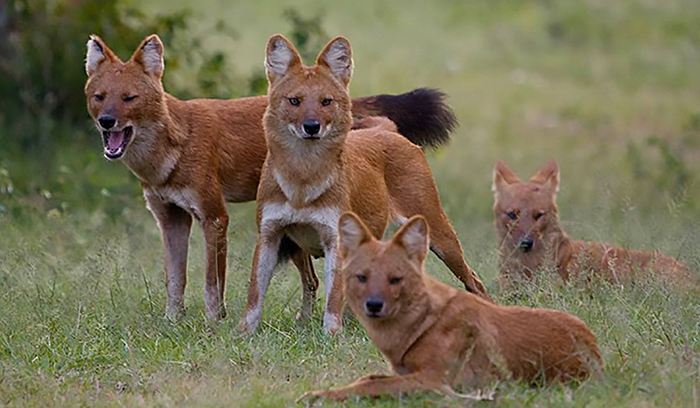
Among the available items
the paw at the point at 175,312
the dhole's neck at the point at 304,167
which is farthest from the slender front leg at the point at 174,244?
the dhole's neck at the point at 304,167

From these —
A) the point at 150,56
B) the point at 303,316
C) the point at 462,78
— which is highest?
the point at 150,56

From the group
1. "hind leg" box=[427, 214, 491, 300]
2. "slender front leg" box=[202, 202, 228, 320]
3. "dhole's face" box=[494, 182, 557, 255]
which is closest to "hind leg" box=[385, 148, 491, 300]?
"hind leg" box=[427, 214, 491, 300]

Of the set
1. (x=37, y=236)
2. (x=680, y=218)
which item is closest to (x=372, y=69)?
(x=680, y=218)

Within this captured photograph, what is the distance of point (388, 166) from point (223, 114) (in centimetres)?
97

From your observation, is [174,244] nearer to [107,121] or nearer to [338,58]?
[107,121]

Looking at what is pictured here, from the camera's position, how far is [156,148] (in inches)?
288

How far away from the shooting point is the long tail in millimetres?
8195

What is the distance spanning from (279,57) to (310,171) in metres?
0.58

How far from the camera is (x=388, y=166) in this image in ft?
24.2

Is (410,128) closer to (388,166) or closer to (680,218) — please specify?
(388,166)

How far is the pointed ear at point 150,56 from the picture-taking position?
738 centimetres

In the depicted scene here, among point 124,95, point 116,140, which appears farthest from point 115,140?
point 124,95

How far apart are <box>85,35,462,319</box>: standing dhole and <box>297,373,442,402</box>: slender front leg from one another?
199 centimetres

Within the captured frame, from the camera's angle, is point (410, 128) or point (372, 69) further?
point (372, 69)
